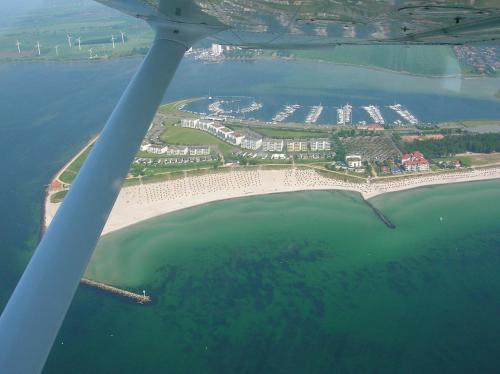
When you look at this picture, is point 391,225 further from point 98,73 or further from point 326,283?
point 98,73

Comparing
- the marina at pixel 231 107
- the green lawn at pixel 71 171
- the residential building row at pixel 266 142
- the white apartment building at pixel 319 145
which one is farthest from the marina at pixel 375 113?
the green lawn at pixel 71 171

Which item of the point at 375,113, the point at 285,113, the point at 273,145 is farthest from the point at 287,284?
the point at 375,113

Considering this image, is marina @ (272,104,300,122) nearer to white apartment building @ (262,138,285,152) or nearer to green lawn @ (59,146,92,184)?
white apartment building @ (262,138,285,152)

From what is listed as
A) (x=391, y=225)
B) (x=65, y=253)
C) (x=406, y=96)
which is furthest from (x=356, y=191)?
(x=65, y=253)

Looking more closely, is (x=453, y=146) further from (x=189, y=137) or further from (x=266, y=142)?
(x=189, y=137)

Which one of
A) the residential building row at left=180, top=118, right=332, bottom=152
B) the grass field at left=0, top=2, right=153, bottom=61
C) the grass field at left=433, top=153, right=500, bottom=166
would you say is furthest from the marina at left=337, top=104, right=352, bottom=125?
the grass field at left=0, top=2, right=153, bottom=61

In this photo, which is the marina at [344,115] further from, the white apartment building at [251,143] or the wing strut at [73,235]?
the wing strut at [73,235]
